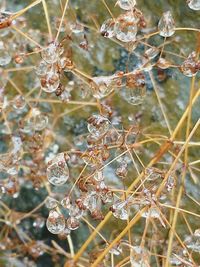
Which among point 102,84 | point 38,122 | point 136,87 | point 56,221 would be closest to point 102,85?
point 102,84

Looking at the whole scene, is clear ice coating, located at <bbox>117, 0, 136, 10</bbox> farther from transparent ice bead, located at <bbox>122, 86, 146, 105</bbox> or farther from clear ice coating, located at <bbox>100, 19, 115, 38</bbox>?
transparent ice bead, located at <bbox>122, 86, 146, 105</bbox>

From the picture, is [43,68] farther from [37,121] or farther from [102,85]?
[37,121]

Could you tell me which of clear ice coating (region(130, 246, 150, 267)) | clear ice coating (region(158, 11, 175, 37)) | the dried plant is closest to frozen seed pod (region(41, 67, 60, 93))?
the dried plant

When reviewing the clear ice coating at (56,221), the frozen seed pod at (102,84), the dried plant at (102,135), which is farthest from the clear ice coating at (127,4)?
the clear ice coating at (56,221)

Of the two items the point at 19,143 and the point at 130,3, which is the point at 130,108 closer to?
the point at 19,143

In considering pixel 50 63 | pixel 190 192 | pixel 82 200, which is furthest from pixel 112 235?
pixel 50 63

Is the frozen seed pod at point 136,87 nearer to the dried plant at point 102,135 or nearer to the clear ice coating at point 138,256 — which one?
the dried plant at point 102,135

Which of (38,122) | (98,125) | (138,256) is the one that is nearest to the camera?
(138,256)
